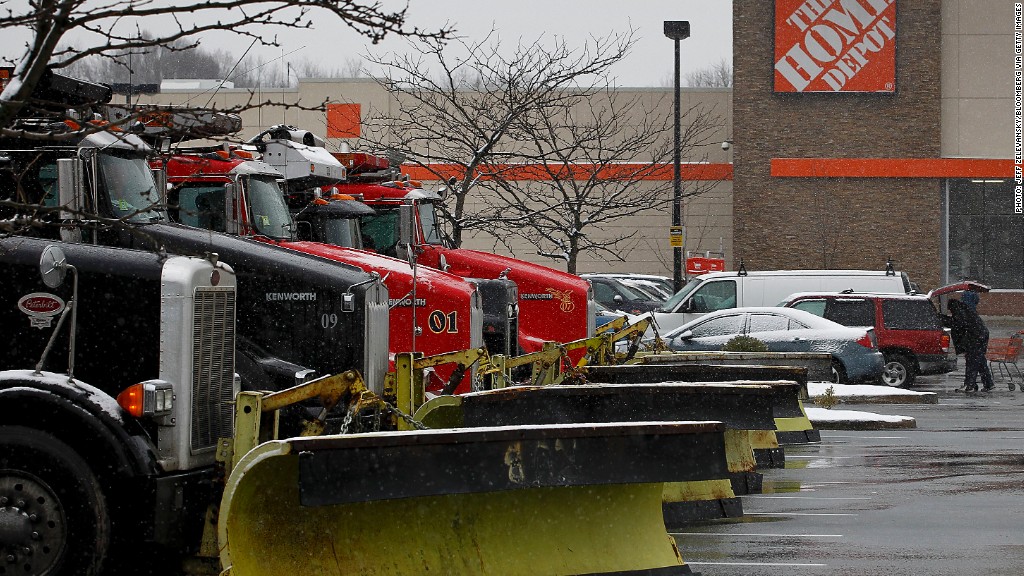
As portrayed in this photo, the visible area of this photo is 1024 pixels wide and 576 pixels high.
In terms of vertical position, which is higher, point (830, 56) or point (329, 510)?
point (830, 56)

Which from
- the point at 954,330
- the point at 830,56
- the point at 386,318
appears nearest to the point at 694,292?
the point at 954,330

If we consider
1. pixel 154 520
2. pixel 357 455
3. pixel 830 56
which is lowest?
pixel 154 520

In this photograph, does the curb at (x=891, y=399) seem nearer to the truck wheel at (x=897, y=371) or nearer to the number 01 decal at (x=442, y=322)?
the truck wheel at (x=897, y=371)

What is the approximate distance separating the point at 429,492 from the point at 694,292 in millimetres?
22410

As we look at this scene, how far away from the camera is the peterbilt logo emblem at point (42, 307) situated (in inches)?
296

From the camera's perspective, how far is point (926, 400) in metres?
22.6

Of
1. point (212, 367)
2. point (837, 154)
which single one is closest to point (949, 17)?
point (837, 154)

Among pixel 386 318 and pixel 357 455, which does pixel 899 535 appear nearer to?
pixel 386 318

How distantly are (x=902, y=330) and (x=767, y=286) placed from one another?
4.17 m

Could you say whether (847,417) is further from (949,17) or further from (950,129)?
(949,17)

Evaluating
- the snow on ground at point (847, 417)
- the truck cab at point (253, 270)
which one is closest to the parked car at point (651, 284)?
the snow on ground at point (847, 417)

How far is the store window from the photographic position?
163 ft

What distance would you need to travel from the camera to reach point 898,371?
25.3 m

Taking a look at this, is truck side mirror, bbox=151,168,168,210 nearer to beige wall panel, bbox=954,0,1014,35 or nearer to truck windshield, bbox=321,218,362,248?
truck windshield, bbox=321,218,362,248
